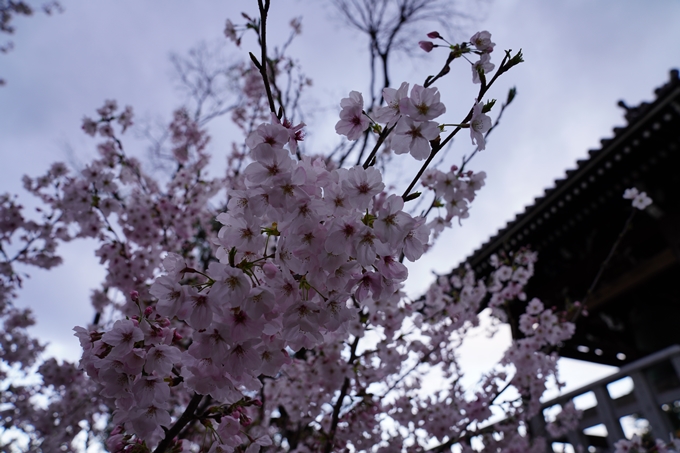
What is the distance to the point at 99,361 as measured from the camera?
1377 millimetres

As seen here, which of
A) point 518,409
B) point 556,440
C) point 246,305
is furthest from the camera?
point 556,440

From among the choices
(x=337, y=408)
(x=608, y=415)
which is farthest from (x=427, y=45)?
(x=608, y=415)

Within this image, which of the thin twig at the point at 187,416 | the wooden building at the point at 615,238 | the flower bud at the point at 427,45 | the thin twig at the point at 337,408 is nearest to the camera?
the thin twig at the point at 187,416

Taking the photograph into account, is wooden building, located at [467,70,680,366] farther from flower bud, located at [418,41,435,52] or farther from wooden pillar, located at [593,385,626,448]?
flower bud, located at [418,41,435,52]

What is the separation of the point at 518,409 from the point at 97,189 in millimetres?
5416

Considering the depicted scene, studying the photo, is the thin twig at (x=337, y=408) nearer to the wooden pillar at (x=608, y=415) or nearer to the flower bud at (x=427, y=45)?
the flower bud at (x=427, y=45)

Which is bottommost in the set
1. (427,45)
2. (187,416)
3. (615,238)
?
(187,416)

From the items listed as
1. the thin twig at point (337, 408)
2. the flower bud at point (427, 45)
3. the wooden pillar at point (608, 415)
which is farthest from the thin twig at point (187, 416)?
the wooden pillar at point (608, 415)

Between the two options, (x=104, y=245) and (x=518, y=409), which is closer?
(x=104, y=245)

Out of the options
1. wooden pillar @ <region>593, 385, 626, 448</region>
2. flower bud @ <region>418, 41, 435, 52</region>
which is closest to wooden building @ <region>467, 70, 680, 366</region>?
wooden pillar @ <region>593, 385, 626, 448</region>

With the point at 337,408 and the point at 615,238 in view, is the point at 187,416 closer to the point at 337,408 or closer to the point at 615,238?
the point at 337,408

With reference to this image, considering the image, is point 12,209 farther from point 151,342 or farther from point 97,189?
point 151,342

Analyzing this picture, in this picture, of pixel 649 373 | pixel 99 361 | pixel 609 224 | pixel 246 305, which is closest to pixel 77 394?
pixel 99 361

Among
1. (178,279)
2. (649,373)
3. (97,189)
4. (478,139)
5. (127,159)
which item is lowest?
(178,279)
